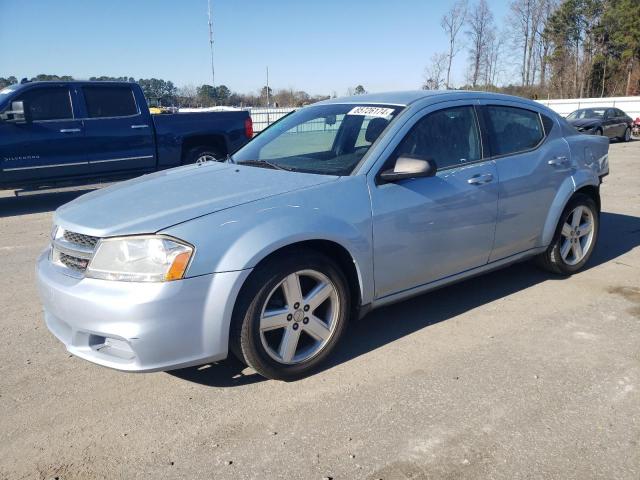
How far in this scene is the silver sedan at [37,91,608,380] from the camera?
2.73 meters

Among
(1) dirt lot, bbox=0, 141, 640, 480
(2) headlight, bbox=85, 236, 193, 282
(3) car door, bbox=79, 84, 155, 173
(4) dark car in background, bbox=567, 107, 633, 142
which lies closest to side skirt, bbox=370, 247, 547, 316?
(1) dirt lot, bbox=0, 141, 640, 480

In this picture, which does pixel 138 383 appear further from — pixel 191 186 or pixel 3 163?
pixel 3 163

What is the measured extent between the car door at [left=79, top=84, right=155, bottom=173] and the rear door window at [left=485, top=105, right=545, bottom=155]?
6779 millimetres

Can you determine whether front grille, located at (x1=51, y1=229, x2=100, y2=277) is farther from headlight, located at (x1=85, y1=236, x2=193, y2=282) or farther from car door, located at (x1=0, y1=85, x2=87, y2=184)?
car door, located at (x1=0, y1=85, x2=87, y2=184)

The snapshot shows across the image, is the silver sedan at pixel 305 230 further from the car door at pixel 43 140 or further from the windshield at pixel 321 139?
the car door at pixel 43 140

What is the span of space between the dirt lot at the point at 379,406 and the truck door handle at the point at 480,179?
3.26ft

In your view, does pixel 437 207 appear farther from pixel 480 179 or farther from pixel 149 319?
pixel 149 319

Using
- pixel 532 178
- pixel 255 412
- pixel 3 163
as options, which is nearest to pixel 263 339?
pixel 255 412

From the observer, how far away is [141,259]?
2.73 metres

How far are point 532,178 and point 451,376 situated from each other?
1.93m

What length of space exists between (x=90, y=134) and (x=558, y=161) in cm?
724

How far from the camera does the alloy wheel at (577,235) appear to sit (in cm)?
484

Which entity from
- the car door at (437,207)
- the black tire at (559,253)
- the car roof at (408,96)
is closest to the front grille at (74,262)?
the car door at (437,207)

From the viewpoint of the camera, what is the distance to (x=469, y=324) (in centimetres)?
392
